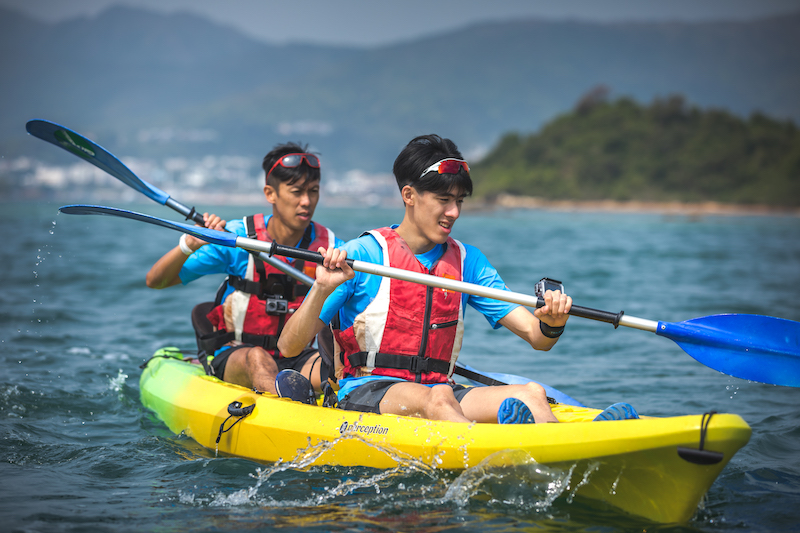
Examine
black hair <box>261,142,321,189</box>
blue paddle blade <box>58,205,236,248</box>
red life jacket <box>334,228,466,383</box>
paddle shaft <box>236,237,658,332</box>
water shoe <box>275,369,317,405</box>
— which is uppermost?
black hair <box>261,142,321,189</box>

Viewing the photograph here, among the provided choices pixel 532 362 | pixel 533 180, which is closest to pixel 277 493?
pixel 532 362

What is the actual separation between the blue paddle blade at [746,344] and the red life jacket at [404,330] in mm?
958

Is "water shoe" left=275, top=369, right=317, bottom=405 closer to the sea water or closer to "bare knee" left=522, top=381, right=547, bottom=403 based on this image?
the sea water

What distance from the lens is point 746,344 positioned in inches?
120

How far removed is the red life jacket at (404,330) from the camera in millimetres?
2896

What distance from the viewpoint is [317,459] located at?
122 inches

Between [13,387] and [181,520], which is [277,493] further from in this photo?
[13,387]

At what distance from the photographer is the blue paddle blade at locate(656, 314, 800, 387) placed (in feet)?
9.75

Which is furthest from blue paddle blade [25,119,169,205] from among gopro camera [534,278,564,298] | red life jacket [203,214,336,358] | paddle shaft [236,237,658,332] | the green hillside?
the green hillside

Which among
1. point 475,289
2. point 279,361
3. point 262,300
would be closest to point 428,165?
point 475,289

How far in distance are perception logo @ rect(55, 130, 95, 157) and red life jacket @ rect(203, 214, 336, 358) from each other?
118cm

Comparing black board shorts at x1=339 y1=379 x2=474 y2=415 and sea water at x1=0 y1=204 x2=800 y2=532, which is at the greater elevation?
black board shorts at x1=339 y1=379 x2=474 y2=415

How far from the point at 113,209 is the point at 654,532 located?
291 cm

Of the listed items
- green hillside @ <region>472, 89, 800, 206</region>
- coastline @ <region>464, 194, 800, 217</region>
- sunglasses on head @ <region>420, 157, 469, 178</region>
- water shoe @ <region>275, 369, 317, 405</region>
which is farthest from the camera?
green hillside @ <region>472, 89, 800, 206</region>
